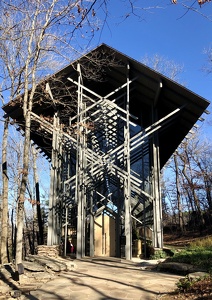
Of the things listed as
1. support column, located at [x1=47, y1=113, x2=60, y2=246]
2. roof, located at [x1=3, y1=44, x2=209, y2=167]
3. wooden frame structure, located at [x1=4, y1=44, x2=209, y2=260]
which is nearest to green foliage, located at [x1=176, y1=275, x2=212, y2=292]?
wooden frame structure, located at [x1=4, y1=44, x2=209, y2=260]

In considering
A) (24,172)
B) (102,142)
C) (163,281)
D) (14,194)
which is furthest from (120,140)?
→ (14,194)

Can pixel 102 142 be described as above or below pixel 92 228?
above

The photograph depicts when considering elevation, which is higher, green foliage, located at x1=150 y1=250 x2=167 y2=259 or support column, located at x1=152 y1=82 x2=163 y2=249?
support column, located at x1=152 y1=82 x2=163 y2=249

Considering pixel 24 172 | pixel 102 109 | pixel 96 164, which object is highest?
pixel 102 109

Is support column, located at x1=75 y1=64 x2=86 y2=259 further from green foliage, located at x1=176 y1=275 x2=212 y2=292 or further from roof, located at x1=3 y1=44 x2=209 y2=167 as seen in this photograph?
green foliage, located at x1=176 y1=275 x2=212 y2=292

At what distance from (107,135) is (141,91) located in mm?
2881

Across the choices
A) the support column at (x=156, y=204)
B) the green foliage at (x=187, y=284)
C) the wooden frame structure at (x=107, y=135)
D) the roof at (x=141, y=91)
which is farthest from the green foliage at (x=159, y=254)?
the green foliage at (x=187, y=284)

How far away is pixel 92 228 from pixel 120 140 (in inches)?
177

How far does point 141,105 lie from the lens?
54.9 feet

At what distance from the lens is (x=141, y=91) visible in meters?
15.5

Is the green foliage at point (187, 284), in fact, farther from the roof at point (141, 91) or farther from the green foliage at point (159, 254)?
the roof at point (141, 91)

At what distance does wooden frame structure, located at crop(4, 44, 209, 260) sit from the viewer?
43.7ft

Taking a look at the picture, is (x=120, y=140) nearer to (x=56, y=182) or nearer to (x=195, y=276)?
(x=56, y=182)

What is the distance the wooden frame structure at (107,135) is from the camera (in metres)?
13.3
